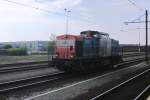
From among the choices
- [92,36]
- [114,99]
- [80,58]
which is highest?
[92,36]

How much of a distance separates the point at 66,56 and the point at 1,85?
8014 millimetres

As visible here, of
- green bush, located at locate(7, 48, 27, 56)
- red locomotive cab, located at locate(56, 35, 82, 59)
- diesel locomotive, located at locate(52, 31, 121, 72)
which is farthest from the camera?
green bush, located at locate(7, 48, 27, 56)

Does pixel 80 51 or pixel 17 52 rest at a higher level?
pixel 80 51

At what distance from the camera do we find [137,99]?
15.0 metres

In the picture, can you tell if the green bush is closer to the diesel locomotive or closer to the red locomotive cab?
the diesel locomotive

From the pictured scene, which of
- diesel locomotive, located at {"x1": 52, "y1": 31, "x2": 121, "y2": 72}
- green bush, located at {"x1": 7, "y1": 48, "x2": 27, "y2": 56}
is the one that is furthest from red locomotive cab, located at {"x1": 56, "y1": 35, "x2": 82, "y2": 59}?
green bush, located at {"x1": 7, "y1": 48, "x2": 27, "y2": 56}

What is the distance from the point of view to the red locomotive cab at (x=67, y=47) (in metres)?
25.4

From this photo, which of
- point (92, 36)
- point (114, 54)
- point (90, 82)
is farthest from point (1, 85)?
point (114, 54)

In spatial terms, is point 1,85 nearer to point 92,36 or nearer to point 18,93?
point 18,93

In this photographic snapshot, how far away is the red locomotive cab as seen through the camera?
25.4 meters

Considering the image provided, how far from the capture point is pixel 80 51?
25.9 m

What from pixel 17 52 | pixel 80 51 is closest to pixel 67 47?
pixel 80 51

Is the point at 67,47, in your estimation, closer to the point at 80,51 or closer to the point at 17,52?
the point at 80,51

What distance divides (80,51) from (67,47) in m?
1.03
